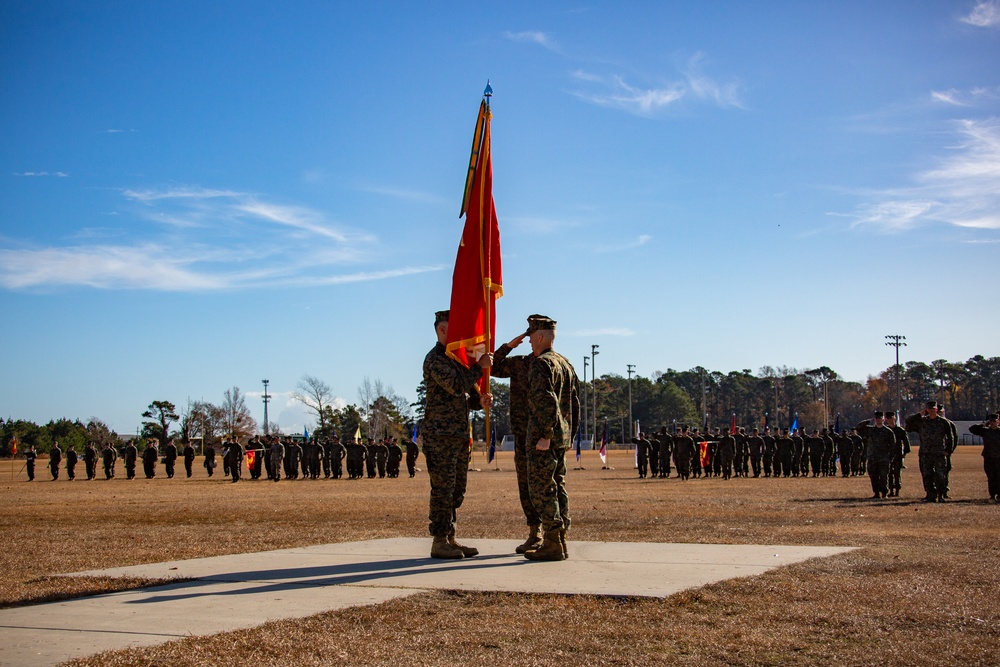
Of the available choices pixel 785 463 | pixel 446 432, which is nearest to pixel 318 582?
pixel 446 432

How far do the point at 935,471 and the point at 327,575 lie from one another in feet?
45.9

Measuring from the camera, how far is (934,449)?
18.2 metres

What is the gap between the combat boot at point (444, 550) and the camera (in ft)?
27.7

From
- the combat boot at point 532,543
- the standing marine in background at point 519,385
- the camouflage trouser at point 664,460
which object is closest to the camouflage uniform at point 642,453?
the camouflage trouser at point 664,460

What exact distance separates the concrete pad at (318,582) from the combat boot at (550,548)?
197mm

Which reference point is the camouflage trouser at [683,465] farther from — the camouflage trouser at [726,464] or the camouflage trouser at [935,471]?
the camouflage trouser at [935,471]

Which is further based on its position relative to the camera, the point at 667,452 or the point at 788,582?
the point at 667,452

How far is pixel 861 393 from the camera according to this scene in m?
163

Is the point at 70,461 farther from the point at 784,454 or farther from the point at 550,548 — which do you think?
the point at 550,548

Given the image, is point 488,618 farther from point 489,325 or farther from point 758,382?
point 758,382

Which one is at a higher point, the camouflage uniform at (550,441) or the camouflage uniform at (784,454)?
the camouflage uniform at (550,441)

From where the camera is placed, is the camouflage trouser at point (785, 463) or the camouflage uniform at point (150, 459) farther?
the camouflage uniform at point (150, 459)

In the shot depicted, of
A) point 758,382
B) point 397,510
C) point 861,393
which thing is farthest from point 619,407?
point 397,510

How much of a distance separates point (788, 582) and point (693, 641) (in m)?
1.99
